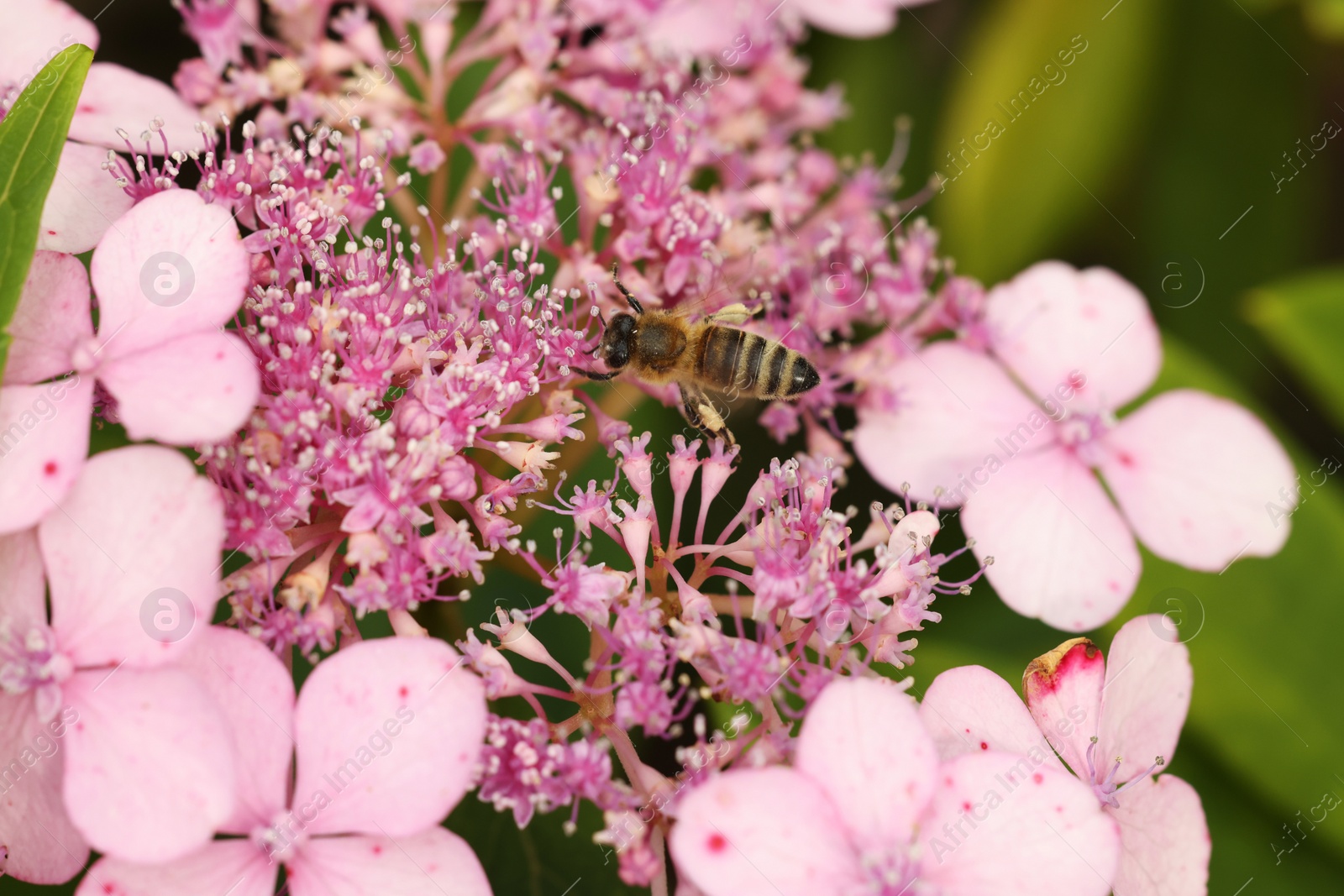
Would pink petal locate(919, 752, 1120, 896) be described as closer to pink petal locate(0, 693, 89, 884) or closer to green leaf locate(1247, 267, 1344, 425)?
pink petal locate(0, 693, 89, 884)

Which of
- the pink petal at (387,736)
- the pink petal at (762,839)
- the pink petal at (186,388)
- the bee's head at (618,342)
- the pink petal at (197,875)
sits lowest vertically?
the pink petal at (197,875)

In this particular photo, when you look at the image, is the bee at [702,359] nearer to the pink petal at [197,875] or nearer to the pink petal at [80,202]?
the pink petal at [80,202]

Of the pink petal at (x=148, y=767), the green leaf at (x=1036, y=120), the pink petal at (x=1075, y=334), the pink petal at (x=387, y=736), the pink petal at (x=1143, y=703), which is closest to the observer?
the pink petal at (x=148, y=767)

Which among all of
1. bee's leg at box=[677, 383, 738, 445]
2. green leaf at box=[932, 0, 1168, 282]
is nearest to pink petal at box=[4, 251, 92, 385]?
bee's leg at box=[677, 383, 738, 445]

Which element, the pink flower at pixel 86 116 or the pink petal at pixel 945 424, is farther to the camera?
the pink petal at pixel 945 424

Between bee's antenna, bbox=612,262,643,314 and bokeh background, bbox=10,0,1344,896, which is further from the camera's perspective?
bokeh background, bbox=10,0,1344,896

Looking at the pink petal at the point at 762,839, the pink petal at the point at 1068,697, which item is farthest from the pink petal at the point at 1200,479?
the pink petal at the point at 762,839

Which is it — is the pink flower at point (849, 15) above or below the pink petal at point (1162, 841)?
above

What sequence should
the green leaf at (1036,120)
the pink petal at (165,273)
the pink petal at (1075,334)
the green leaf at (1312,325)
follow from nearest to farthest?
the pink petal at (165,273) → the pink petal at (1075,334) → the green leaf at (1312,325) → the green leaf at (1036,120)
